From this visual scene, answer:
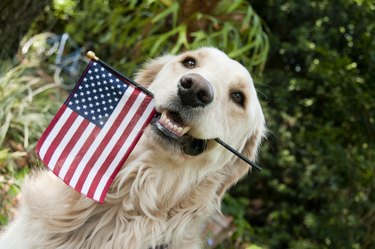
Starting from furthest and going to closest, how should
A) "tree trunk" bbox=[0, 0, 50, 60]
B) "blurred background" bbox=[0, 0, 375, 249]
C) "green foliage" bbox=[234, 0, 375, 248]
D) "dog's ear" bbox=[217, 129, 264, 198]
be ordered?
"green foliage" bbox=[234, 0, 375, 248]
"blurred background" bbox=[0, 0, 375, 249]
"tree trunk" bbox=[0, 0, 50, 60]
"dog's ear" bbox=[217, 129, 264, 198]

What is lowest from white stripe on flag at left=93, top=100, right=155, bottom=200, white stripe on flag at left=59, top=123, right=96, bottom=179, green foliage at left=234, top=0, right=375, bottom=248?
green foliage at left=234, top=0, right=375, bottom=248

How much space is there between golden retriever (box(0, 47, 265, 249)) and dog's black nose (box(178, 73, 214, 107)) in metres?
0.13

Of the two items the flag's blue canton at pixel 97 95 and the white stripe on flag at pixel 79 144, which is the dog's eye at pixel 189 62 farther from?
the white stripe on flag at pixel 79 144

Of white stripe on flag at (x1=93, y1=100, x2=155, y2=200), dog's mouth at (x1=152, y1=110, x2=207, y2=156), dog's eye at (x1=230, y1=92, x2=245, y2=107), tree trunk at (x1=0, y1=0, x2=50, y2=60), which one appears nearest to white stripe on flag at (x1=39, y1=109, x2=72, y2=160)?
white stripe on flag at (x1=93, y1=100, x2=155, y2=200)

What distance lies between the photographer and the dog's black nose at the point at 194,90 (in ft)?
7.55

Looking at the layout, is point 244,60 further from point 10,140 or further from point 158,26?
point 10,140

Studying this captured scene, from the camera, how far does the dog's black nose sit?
2.30 m

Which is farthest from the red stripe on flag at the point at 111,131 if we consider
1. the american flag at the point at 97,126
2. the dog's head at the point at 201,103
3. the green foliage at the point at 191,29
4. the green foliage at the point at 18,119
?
the green foliage at the point at 191,29

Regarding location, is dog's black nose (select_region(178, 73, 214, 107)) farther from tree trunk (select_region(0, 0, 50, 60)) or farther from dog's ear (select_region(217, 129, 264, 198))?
tree trunk (select_region(0, 0, 50, 60))

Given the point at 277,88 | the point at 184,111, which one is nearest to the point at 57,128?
the point at 184,111

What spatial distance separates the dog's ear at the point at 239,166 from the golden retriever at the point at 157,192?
15 centimetres

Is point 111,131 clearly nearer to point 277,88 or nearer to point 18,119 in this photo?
point 18,119

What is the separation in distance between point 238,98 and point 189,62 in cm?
34

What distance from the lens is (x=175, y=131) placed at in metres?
2.44
